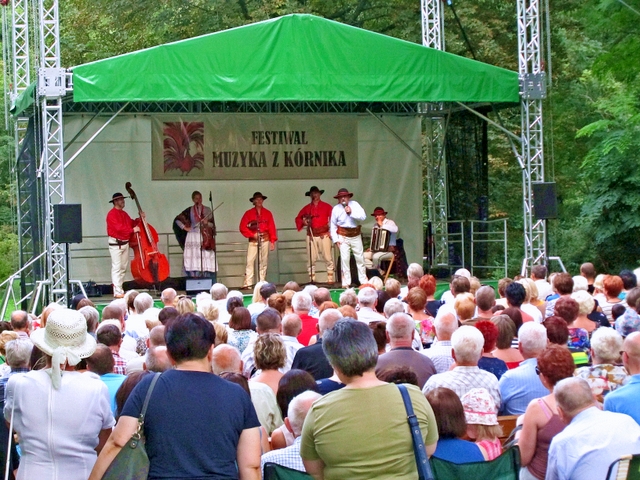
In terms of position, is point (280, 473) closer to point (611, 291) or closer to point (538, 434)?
point (538, 434)

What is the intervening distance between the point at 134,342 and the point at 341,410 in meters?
3.27

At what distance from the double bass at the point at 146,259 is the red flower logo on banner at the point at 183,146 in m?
1.53

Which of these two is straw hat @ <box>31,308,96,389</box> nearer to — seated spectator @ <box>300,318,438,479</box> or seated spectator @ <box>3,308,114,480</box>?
seated spectator @ <box>3,308,114,480</box>

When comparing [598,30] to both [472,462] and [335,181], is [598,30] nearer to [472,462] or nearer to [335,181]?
[335,181]

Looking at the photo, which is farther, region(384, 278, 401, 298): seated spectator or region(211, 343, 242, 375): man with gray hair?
region(384, 278, 401, 298): seated spectator

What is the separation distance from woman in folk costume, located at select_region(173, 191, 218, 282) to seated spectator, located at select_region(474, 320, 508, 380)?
9076 millimetres

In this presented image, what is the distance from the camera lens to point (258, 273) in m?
13.8

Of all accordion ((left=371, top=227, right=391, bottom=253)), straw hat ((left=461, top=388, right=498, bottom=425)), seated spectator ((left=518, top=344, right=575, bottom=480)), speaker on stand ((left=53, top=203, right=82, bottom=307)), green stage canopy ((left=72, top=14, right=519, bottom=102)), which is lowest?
seated spectator ((left=518, top=344, right=575, bottom=480))

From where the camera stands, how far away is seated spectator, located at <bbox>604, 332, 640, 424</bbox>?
3.45m

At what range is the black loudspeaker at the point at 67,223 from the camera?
1046 centimetres

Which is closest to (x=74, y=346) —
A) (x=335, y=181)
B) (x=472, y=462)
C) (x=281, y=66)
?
(x=472, y=462)

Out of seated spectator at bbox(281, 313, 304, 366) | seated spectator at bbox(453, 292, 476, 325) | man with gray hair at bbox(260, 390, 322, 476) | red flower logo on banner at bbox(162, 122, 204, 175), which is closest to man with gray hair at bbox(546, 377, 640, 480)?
man with gray hair at bbox(260, 390, 322, 476)

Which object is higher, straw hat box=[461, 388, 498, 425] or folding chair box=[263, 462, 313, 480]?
straw hat box=[461, 388, 498, 425]

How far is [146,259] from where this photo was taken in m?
13.1
